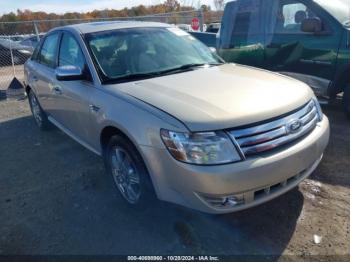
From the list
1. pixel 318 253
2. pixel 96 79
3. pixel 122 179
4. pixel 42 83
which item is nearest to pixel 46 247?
pixel 122 179

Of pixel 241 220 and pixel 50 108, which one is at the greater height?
pixel 50 108

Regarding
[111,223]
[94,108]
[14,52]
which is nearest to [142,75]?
[94,108]

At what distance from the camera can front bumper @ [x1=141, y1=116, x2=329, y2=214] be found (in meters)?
2.38

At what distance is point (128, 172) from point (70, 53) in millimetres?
1751

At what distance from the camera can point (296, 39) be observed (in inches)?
212

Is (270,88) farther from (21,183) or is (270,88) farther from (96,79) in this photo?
(21,183)

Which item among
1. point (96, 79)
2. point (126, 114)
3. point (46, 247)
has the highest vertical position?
point (96, 79)

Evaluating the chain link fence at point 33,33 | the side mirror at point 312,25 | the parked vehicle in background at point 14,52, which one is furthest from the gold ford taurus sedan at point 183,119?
the parked vehicle in background at point 14,52

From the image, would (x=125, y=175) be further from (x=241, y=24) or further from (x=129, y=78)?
(x=241, y=24)

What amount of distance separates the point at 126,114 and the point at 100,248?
1.12 metres

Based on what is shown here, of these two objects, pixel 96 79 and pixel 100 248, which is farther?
pixel 96 79

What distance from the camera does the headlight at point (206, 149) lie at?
7.90 feet

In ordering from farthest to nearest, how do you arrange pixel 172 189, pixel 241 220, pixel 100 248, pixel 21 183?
1. pixel 21 183
2. pixel 241 220
3. pixel 100 248
4. pixel 172 189

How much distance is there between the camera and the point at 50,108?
4785 millimetres
